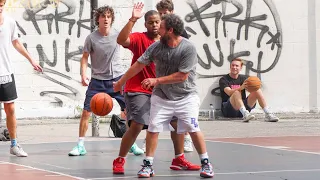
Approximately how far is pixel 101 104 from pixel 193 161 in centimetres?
138

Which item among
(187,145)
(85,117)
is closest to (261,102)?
(187,145)

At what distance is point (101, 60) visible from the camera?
12555mm

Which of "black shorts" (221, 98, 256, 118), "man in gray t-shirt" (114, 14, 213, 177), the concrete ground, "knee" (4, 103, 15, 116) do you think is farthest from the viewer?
"black shorts" (221, 98, 256, 118)

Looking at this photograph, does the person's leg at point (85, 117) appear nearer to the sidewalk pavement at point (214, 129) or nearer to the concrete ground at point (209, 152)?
the concrete ground at point (209, 152)

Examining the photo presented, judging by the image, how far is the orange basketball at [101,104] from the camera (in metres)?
11.2

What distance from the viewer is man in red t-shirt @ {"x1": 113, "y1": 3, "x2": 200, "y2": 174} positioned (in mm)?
10617

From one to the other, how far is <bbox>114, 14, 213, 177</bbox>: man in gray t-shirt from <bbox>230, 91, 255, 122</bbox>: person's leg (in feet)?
24.2

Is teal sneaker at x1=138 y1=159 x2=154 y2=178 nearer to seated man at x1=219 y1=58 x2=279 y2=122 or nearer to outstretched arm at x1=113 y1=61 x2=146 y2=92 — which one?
outstretched arm at x1=113 y1=61 x2=146 y2=92

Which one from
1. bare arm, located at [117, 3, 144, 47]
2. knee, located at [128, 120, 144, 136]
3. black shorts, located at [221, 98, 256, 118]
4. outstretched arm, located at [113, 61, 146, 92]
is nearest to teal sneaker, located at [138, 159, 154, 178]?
knee, located at [128, 120, 144, 136]

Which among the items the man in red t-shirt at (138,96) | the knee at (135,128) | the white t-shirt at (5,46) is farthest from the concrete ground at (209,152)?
the white t-shirt at (5,46)

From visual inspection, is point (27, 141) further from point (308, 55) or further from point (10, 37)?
point (308, 55)

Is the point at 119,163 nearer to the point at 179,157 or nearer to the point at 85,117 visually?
the point at 179,157

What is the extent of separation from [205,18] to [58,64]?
319 centimetres

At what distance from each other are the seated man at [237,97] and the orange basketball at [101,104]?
6.69 meters
